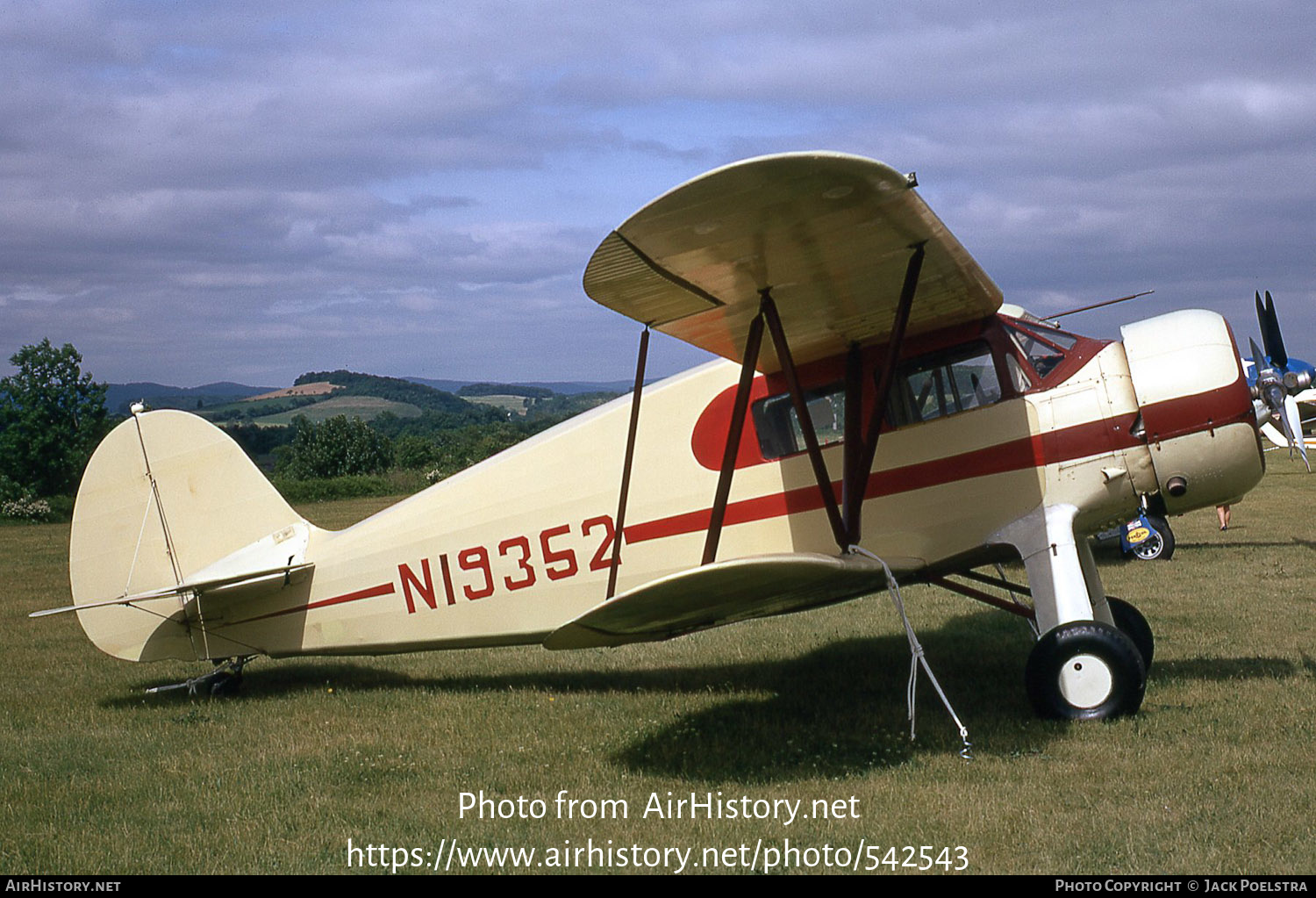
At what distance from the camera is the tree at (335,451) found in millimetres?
41844

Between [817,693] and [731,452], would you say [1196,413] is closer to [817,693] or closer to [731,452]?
[731,452]

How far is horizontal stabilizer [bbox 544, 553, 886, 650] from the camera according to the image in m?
4.50

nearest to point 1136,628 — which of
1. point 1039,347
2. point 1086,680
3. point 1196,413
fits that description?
point 1086,680

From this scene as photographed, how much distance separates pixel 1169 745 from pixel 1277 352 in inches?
208

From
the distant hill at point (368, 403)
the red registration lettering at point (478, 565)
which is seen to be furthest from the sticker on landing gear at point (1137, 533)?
the distant hill at point (368, 403)

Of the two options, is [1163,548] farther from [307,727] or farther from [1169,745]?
[307,727]

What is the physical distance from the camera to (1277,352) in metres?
8.90

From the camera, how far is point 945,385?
606cm

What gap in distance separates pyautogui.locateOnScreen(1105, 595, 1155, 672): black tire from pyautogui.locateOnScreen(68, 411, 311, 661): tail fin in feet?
18.8

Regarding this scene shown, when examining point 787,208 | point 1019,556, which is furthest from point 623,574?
point 787,208

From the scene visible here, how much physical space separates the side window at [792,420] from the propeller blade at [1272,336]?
4973 mm

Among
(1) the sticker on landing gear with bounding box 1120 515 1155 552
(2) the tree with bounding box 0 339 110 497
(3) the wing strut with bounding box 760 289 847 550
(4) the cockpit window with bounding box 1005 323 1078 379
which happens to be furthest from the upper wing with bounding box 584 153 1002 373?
(2) the tree with bounding box 0 339 110 497

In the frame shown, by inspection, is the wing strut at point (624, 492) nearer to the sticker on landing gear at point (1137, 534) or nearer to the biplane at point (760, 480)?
the biplane at point (760, 480)

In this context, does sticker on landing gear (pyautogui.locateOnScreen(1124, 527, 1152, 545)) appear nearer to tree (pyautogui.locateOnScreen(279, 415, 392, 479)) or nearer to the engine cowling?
the engine cowling
